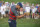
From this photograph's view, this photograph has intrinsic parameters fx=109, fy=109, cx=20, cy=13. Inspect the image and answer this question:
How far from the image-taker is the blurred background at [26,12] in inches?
147

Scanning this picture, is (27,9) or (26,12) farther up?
(27,9)

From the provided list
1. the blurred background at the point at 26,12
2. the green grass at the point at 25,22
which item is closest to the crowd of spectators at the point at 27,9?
the blurred background at the point at 26,12

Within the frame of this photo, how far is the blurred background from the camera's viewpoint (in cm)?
373

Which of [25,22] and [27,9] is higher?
[27,9]

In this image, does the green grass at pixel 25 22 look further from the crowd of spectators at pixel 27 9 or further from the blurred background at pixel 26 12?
the crowd of spectators at pixel 27 9

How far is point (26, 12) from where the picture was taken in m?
3.72

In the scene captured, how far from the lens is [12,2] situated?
12.2ft

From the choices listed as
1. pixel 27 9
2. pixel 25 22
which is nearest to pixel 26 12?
pixel 27 9

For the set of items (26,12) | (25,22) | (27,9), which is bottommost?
(25,22)

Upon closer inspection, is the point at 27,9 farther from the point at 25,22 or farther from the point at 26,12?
the point at 25,22

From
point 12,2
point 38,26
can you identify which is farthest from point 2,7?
point 38,26

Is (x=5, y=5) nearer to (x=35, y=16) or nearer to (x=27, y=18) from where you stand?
(x=27, y=18)

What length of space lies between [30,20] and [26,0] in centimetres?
71

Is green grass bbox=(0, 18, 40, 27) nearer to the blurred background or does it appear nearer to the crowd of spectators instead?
the blurred background
